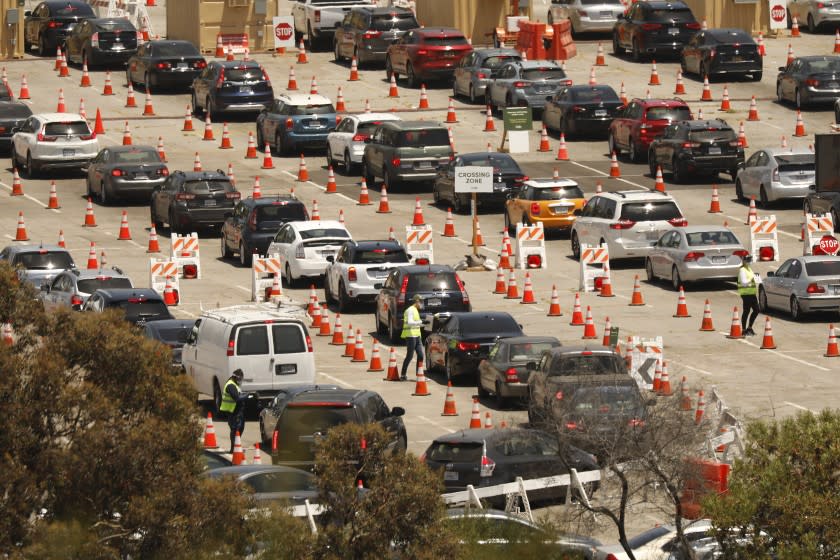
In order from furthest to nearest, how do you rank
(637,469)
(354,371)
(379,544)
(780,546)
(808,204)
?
(808,204) < (354,371) < (637,469) < (780,546) < (379,544)

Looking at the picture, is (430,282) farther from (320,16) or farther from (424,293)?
(320,16)

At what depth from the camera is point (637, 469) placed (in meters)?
21.2

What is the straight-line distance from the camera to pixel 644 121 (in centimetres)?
4906

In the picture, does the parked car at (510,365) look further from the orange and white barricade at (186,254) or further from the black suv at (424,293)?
the orange and white barricade at (186,254)

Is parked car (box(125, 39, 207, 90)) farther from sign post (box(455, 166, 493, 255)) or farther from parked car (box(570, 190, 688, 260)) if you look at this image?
parked car (box(570, 190, 688, 260))

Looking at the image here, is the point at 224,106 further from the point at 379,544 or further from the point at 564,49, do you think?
the point at 379,544

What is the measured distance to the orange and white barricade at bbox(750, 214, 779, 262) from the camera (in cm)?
3925

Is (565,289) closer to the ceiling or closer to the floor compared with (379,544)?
closer to the floor

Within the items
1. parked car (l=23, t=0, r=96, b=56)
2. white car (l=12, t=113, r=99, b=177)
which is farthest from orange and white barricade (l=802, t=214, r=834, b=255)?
parked car (l=23, t=0, r=96, b=56)

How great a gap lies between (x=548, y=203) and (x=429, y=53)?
15820 millimetres

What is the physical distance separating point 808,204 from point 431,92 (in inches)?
687

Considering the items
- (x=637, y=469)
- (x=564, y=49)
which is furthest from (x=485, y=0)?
(x=637, y=469)

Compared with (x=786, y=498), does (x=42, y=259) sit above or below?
below

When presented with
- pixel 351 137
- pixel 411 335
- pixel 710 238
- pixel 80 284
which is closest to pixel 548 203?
pixel 710 238
